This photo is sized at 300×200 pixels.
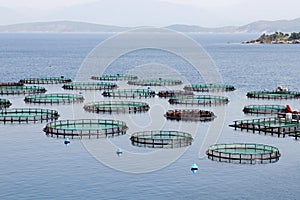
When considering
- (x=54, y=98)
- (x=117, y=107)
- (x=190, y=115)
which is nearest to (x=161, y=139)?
(x=190, y=115)

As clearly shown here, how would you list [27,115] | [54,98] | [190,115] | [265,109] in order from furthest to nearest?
[54,98], [265,109], [190,115], [27,115]

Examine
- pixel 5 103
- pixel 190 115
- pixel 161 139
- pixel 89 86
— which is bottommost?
pixel 161 139

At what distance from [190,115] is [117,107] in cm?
1975

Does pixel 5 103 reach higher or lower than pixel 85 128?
higher

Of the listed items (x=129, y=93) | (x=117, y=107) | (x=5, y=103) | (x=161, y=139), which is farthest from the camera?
(x=129, y=93)

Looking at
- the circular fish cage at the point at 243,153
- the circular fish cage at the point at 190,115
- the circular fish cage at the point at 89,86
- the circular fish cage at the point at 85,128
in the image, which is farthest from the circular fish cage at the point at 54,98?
the circular fish cage at the point at 243,153

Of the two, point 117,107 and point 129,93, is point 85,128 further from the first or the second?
point 129,93

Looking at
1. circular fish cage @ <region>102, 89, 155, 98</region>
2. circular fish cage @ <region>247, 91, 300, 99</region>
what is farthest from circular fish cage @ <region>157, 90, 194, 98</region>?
circular fish cage @ <region>247, 91, 300, 99</region>

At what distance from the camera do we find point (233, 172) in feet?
294

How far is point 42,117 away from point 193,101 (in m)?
42.0

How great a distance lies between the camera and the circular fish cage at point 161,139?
107125 millimetres

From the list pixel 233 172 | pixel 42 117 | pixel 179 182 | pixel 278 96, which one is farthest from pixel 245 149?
pixel 278 96

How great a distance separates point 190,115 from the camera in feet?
443

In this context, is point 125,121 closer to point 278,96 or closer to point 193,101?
point 193,101
